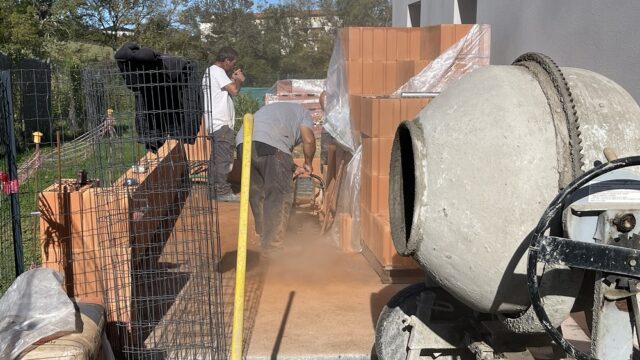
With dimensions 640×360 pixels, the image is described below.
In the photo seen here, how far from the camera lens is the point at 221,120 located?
9.76 m

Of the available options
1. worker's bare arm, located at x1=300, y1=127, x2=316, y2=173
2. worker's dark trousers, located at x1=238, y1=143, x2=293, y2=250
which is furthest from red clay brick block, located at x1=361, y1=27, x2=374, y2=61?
worker's dark trousers, located at x1=238, y1=143, x2=293, y2=250

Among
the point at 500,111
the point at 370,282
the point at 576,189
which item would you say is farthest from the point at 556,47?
the point at 576,189

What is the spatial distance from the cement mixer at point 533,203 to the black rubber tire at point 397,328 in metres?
0.59

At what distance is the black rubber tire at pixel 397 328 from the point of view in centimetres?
409

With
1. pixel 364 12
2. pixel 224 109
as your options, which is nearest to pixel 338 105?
pixel 224 109

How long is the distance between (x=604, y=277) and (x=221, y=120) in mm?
7493

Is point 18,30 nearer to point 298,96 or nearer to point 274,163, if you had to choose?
point 298,96

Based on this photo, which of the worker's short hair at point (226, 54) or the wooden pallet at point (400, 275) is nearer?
the wooden pallet at point (400, 275)

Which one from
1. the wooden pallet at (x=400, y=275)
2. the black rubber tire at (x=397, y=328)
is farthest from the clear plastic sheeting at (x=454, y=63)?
the black rubber tire at (x=397, y=328)

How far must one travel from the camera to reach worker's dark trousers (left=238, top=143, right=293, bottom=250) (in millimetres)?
7297

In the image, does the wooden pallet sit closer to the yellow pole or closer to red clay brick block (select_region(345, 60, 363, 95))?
red clay brick block (select_region(345, 60, 363, 95))

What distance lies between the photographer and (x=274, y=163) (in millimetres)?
7277

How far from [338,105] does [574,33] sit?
2.99 meters

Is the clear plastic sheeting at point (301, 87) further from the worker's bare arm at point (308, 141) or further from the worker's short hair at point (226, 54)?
the worker's bare arm at point (308, 141)
